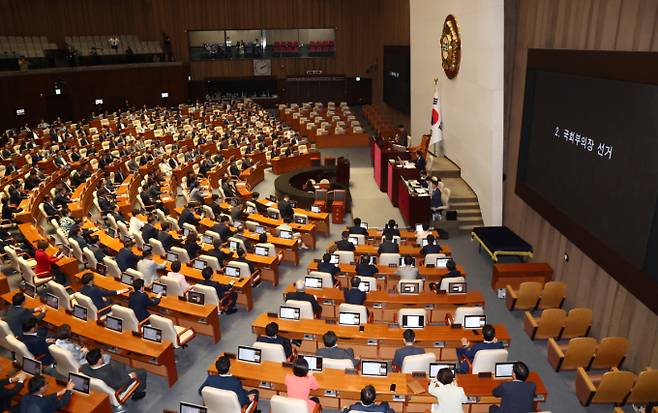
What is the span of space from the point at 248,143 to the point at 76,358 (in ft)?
60.9

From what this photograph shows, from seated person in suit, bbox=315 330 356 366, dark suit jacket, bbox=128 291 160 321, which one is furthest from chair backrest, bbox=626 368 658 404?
dark suit jacket, bbox=128 291 160 321

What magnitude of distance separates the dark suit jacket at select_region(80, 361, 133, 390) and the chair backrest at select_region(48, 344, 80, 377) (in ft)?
0.82

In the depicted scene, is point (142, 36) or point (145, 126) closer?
point (145, 126)

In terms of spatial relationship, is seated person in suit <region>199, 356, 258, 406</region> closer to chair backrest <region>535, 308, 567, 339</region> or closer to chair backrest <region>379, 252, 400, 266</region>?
chair backrest <region>379, 252, 400, 266</region>

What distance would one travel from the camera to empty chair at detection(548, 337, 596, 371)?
8.72m

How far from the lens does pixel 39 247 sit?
12.1 metres

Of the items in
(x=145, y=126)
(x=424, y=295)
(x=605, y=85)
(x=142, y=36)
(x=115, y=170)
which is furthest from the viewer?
(x=142, y=36)

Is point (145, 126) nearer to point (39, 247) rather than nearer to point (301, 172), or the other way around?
point (301, 172)

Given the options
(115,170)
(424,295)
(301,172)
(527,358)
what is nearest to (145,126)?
(115,170)

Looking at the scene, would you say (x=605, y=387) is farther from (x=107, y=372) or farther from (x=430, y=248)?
(x=107, y=372)

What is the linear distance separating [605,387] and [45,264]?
12.0 m

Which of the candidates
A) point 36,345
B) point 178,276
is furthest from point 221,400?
point 178,276

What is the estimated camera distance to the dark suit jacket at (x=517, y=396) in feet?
22.8

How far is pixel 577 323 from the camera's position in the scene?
9859mm
